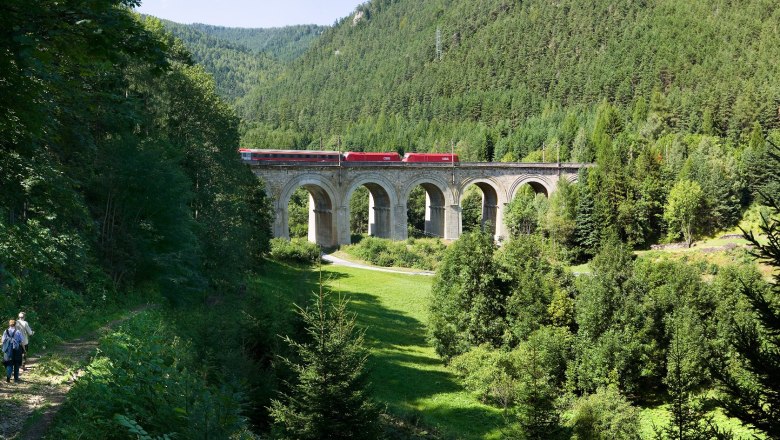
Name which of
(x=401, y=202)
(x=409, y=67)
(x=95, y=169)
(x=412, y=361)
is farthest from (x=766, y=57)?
(x=95, y=169)

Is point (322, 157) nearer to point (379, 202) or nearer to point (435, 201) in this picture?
point (379, 202)

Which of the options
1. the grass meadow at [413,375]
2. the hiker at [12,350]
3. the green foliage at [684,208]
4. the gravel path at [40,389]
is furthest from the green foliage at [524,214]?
the hiker at [12,350]

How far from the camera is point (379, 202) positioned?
63.6 metres

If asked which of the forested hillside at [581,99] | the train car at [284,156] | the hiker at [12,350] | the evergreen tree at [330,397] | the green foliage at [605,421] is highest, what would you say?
the forested hillside at [581,99]

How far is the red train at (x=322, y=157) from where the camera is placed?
51500 mm

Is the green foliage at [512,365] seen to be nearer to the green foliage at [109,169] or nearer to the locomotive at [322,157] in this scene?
the green foliage at [109,169]

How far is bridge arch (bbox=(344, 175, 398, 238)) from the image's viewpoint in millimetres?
57406

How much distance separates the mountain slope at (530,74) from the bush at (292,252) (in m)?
61.0

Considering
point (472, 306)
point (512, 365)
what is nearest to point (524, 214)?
point (472, 306)

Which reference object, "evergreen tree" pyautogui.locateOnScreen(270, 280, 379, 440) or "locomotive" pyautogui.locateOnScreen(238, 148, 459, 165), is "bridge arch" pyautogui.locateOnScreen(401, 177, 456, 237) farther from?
"evergreen tree" pyautogui.locateOnScreen(270, 280, 379, 440)

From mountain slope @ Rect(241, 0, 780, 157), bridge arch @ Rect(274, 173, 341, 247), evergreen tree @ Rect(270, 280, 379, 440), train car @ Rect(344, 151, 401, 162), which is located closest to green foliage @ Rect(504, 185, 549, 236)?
train car @ Rect(344, 151, 401, 162)

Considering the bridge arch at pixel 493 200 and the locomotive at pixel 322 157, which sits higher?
the locomotive at pixel 322 157

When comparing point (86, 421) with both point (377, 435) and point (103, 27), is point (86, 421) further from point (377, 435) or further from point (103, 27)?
point (103, 27)

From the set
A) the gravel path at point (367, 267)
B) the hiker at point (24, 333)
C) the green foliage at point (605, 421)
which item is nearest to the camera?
the hiker at point (24, 333)
